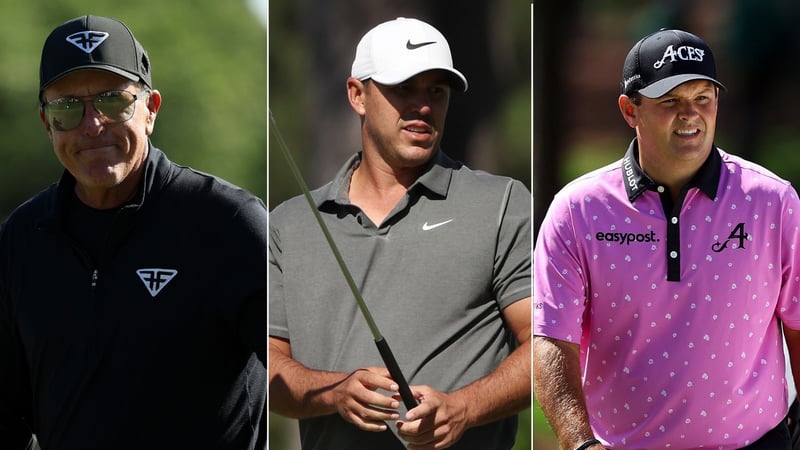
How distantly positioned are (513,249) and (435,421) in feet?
1.72

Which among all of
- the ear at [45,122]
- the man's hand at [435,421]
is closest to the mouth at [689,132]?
the man's hand at [435,421]

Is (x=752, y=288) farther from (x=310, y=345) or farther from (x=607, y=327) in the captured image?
(x=310, y=345)

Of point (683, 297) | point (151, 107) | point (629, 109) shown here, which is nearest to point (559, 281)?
point (683, 297)

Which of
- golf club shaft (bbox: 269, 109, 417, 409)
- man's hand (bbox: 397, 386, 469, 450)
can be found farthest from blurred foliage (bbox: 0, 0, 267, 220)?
man's hand (bbox: 397, 386, 469, 450)

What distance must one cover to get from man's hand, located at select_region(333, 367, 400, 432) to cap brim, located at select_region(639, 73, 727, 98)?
3.80 feet

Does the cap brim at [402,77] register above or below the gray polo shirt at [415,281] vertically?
above

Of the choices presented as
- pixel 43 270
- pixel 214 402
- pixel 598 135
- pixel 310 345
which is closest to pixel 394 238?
pixel 310 345

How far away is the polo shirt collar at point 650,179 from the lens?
140 inches

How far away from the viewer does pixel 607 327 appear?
3582mm

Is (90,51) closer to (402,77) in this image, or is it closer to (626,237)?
(402,77)

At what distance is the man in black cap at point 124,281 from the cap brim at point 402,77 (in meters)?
0.52

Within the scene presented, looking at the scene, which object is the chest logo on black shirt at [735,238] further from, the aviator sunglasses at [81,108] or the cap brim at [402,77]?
the aviator sunglasses at [81,108]

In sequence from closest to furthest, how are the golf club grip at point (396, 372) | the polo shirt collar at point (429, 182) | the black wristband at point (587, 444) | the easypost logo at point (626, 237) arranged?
1. the golf club grip at point (396, 372)
2. the polo shirt collar at point (429, 182)
3. the black wristband at point (587, 444)
4. the easypost logo at point (626, 237)

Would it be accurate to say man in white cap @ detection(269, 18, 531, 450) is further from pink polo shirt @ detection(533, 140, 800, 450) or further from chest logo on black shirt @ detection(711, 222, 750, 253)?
chest logo on black shirt @ detection(711, 222, 750, 253)
